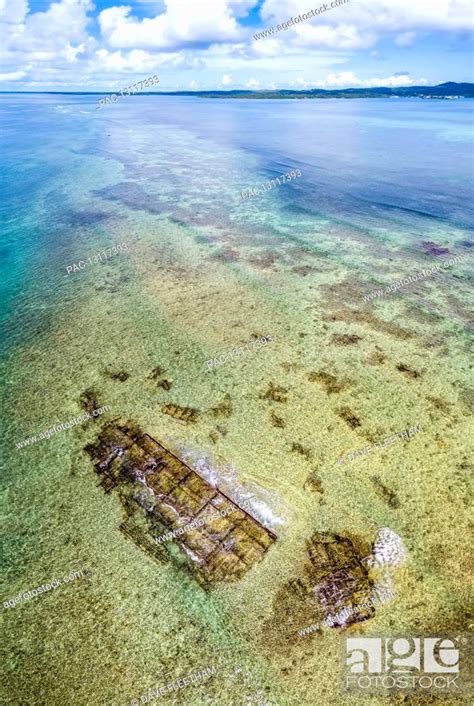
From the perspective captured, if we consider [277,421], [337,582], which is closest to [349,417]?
[277,421]

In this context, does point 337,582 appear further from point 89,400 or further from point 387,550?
point 89,400

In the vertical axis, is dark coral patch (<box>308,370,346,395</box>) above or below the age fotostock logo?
above

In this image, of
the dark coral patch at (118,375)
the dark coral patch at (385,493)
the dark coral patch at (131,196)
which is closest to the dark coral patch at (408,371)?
the dark coral patch at (385,493)

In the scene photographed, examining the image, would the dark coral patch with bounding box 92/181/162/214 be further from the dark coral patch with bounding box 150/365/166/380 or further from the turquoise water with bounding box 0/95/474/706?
the dark coral patch with bounding box 150/365/166/380

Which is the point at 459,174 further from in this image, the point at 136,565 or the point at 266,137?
the point at 136,565

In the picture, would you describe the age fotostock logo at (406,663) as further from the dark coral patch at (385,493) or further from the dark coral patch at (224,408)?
the dark coral patch at (224,408)

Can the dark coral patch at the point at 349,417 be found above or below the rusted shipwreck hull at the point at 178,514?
above

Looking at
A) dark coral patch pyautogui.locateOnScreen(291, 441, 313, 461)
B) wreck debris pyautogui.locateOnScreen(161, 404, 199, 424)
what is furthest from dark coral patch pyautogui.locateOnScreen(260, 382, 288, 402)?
wreck debris pyautogui.locateOnScreen(161, 404, 199, 424)
